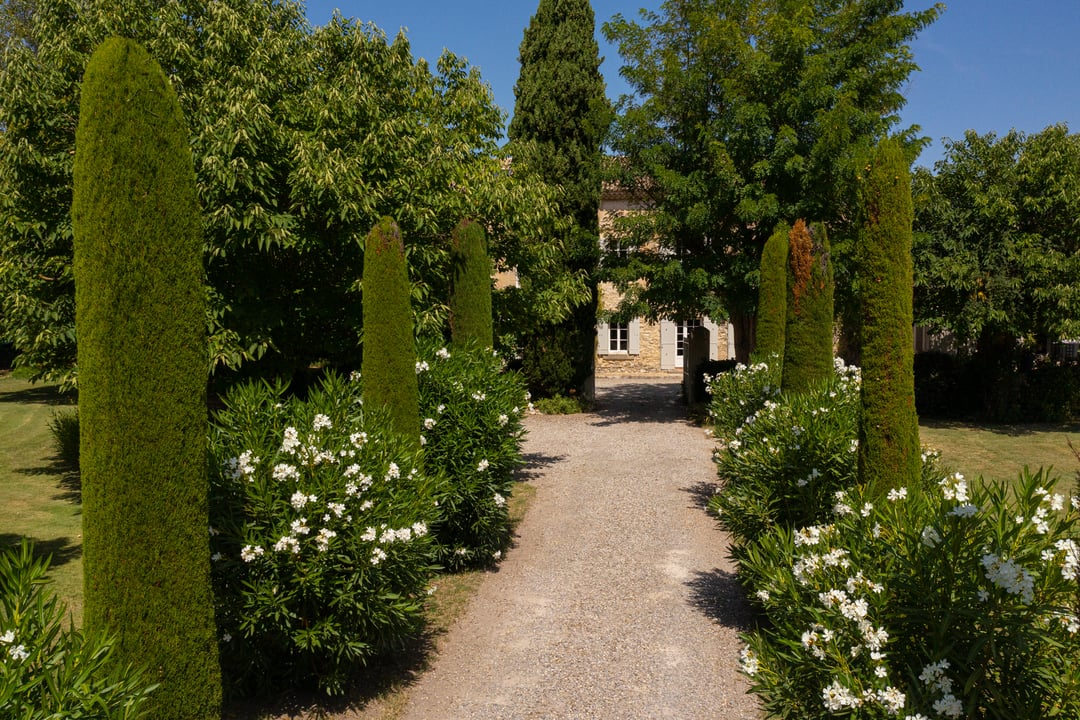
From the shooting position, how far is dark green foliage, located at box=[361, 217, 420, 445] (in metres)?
6.67

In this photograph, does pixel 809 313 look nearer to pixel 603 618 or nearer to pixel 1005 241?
pixel 603 618

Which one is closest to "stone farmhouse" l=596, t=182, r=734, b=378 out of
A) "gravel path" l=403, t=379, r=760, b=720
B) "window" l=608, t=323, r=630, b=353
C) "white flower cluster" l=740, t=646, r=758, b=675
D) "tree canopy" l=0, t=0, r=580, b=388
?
"window" l=608, t=323, r=630, b=353

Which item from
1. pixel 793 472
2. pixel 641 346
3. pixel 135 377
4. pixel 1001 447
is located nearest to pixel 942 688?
pixel 793 472

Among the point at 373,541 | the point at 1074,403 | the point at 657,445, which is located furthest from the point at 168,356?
the point at 1074,403

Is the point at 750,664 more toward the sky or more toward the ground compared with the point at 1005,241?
more toward the ground

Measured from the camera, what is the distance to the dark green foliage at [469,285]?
9.34 metres

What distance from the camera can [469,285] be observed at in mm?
9336

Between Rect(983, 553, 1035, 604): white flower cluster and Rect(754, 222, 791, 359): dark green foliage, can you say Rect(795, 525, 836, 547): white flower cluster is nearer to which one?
Rect(983, 553, 1035, 604): white flower cluster

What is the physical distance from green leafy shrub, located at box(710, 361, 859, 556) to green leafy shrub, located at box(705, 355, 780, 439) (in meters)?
2.93

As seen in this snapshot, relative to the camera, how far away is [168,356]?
3.58m

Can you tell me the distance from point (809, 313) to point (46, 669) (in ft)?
25.9

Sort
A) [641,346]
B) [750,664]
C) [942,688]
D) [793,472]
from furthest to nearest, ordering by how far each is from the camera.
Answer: [641,346] < [793,472] < [750,664] < [942,688]

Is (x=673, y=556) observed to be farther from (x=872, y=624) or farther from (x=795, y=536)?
(x=872, y=624)

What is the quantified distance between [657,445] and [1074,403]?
1225 cm
